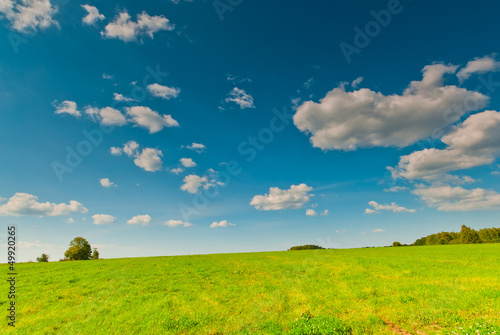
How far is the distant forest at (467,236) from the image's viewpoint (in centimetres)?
12657

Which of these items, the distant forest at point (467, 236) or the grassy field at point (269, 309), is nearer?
the grassy field at point (269, 309)

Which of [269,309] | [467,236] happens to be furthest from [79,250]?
[467,236]

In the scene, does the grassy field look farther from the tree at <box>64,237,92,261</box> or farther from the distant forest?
the distant forest

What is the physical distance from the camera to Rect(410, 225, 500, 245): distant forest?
127m

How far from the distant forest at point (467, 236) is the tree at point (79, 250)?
186 metres

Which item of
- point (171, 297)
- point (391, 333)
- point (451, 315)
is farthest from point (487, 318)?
point (171, 297)

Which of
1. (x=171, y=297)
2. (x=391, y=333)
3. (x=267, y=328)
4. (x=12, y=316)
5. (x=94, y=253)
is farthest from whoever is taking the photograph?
(x=94, y=253)

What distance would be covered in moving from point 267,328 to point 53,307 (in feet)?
46.3

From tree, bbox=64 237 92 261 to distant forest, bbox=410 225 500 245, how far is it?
609ft

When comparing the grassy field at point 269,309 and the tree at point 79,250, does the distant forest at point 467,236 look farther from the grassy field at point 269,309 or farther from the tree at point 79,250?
the tree at point 79,250

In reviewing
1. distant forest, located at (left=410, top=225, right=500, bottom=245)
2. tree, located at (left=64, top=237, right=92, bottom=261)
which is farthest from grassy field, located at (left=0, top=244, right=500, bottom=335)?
distant forest, located at (left=410, top=225, right=500, bottom=245)

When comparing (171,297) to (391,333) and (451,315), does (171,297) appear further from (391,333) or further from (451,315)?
(451,315)

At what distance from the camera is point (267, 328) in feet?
32.4

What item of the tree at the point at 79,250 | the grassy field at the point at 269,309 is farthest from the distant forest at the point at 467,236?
the tree at the point at 79,250
